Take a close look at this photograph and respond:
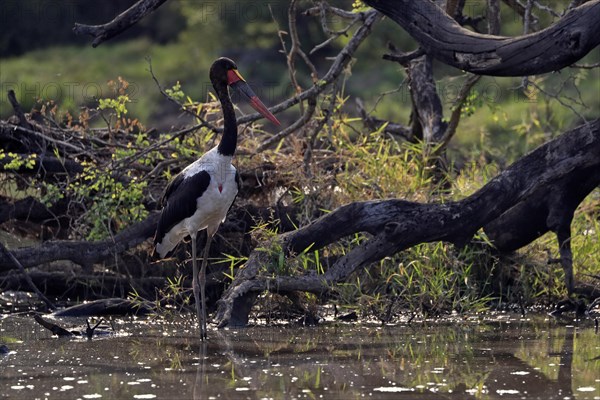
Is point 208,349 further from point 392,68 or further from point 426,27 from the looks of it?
point 392,68

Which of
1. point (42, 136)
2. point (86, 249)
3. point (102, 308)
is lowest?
point (102, 308)

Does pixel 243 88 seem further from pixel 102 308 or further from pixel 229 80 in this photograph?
pixel 102 308

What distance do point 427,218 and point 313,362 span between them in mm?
1271

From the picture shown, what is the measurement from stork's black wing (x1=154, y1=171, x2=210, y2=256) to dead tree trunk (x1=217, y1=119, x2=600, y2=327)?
1.55 ft

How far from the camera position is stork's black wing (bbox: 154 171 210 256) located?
6430 mm

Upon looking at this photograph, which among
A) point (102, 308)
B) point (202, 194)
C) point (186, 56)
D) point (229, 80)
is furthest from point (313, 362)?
point (186, 56)

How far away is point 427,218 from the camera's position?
6254mm

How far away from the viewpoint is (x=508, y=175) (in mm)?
6273

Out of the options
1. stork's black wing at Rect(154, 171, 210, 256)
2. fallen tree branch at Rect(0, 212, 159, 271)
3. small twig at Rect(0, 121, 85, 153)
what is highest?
small twig at Rect(0, 121, 85, 153)

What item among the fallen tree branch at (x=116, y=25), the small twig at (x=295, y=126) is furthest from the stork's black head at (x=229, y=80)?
the fallen tree branch at (x=116, y=25)

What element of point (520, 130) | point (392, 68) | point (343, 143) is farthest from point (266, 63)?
point (343, 143)

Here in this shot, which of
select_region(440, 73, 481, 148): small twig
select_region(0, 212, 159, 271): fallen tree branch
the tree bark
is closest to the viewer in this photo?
the tree bark

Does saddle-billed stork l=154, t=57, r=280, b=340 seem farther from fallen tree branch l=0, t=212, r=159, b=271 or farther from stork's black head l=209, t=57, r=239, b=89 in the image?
fallen tree branch l=0, t=212, r=159, b=271

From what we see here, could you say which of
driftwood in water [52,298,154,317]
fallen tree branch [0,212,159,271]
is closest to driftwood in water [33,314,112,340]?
driftwood in water [52,298,154,317]
